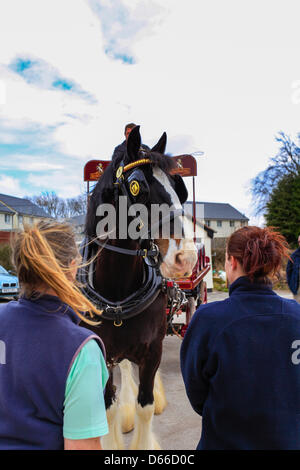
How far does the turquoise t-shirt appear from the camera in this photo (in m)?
0.96

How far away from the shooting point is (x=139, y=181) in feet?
7.04

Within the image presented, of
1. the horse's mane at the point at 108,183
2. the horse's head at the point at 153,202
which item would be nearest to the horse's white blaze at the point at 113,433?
the horse's head at the point at 153,202

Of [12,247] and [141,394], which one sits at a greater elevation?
[12,247]

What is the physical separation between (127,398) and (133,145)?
279 cm

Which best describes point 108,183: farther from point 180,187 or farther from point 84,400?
point 84,400

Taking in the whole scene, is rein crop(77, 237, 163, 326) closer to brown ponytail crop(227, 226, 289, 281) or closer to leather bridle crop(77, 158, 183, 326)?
leather bridle crop(77, 158, 183, 326)

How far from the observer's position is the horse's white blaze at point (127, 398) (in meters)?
3.19

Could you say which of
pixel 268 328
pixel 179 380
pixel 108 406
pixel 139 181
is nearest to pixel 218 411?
pixel 268 328

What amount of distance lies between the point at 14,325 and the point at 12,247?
0.27 metres

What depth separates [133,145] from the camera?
228cm

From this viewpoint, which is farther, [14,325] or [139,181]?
[139,181]

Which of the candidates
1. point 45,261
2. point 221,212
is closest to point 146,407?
point 45,261

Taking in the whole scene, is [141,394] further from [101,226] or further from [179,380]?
[179,380]

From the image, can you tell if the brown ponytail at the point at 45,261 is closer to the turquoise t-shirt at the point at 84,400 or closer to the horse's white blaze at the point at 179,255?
the turquoise t-shirt at the point at 84,400
